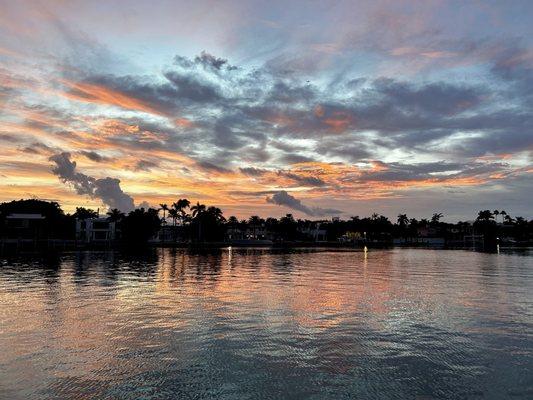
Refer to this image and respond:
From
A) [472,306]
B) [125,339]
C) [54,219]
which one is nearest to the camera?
[125,339]

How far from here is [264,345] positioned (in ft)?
60.3

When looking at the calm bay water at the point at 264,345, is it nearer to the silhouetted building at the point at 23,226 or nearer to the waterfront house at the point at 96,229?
the silhouetted building at the point at 23,226

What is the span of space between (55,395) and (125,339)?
6586 mm

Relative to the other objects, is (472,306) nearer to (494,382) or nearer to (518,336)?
(518,336)

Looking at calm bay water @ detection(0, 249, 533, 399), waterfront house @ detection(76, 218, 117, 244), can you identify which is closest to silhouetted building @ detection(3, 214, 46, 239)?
waterfront house @ detection(76, 218, 117, 244)

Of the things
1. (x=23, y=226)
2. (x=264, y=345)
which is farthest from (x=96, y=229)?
(x=264, y=345)

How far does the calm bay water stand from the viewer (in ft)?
44.1

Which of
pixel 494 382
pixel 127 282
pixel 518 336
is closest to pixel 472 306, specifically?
pixel 518 336

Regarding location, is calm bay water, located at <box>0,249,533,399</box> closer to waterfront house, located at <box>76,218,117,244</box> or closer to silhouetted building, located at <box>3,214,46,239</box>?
silhouetted building, located at <box>3,214,46,239</box>

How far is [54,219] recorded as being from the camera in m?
172

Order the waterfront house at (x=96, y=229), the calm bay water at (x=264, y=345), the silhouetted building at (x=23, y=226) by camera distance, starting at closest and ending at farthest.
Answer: the calm bay water at (x=264, y=345) < the silhouetted building at (x=23, y=226) < the waterfront house at (x=96, y=229)

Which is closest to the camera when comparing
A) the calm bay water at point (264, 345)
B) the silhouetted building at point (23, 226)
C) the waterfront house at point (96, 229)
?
the calm bay water at point (264, 345)

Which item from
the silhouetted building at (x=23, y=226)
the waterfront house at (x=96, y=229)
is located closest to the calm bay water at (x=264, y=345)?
the silhouetted building at (x=23, y=226)

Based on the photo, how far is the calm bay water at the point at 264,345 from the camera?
44.1ft
